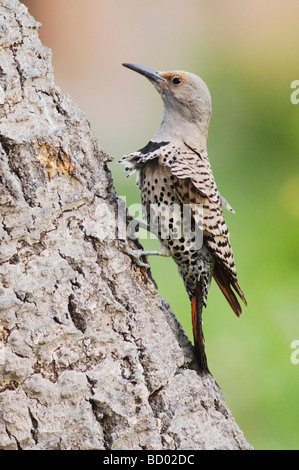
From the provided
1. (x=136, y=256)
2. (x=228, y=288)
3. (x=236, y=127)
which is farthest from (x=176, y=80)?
(x=236, y=127)

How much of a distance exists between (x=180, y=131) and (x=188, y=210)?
495 millimetres

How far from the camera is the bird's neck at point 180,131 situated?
3555 millimetres

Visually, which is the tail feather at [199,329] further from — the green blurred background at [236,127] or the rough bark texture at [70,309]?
the green blurred background at [236,127]

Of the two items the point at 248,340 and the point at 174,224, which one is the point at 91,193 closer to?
the point at 174,224

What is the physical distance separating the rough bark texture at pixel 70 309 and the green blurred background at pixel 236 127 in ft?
6.57

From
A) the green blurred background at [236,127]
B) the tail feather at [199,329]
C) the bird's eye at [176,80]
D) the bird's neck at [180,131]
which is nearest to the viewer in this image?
the tail feather at [199,329]

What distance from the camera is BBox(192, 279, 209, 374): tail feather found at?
114 inches

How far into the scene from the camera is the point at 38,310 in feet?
8.13

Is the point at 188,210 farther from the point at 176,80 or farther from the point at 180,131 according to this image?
the point at 176,80

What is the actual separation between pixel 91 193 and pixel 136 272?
35 centimetres

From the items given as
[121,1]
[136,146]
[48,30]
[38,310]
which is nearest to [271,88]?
[136,146]

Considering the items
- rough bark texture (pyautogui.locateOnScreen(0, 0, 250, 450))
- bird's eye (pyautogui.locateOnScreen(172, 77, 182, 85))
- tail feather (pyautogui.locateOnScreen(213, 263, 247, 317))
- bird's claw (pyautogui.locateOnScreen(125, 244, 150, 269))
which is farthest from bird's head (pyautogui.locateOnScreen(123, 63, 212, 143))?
bird's claw (pyautogui.locateOnScreen(125, 244, 150, 269))

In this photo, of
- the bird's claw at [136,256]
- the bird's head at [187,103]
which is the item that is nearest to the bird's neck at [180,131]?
the bird's head at [187,103]
